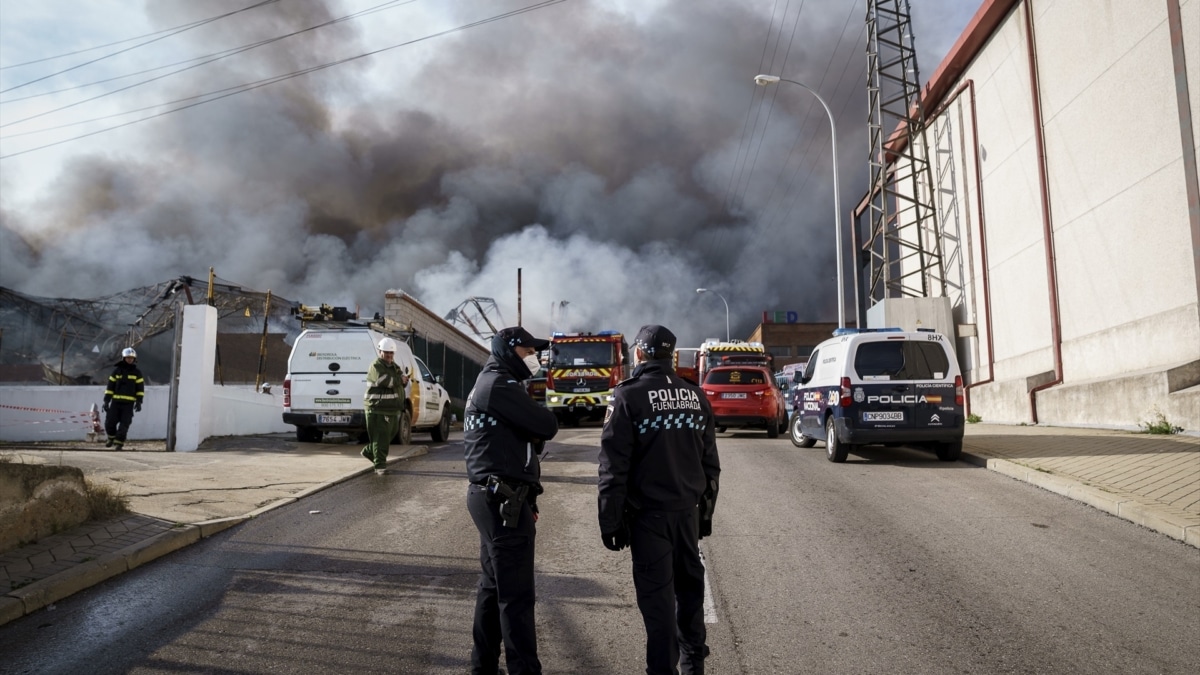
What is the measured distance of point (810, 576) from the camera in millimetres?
5594

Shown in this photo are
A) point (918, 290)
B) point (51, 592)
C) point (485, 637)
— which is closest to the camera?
point (485, 637)

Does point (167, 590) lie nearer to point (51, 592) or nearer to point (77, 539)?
point (51, 592)

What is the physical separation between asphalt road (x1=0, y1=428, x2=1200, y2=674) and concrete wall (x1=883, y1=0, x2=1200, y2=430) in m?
7.69

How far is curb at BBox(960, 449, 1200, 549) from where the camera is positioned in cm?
667

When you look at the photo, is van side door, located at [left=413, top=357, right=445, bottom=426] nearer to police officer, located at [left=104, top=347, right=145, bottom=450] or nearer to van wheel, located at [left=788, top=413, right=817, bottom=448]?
police officer, located at [left=104, top=347, right=145, bottom=450]

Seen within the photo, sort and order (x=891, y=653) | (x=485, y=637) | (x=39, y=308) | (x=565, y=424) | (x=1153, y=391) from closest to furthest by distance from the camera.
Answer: (x=485, y=637) < (x=891, y=653) < (x=1153, y=391) < (x=565, y=424) < (x=39, y=308)

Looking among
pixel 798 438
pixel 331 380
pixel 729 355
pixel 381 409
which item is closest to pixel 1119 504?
pixel 798 438

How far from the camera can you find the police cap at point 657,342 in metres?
4.07

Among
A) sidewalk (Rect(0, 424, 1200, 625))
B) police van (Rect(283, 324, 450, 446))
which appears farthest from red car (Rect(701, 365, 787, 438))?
police van (Rect(283, 324, 450, 446))

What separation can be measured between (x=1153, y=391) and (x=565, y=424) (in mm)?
14624

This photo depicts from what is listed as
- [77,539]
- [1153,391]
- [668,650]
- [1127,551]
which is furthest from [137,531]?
[1153,391]

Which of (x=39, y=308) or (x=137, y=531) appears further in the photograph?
(x=39, y=308)

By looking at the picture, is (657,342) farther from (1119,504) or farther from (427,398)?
(427,398)

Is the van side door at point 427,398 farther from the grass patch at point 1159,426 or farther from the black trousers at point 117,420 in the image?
the grass patch at point 1159,426
